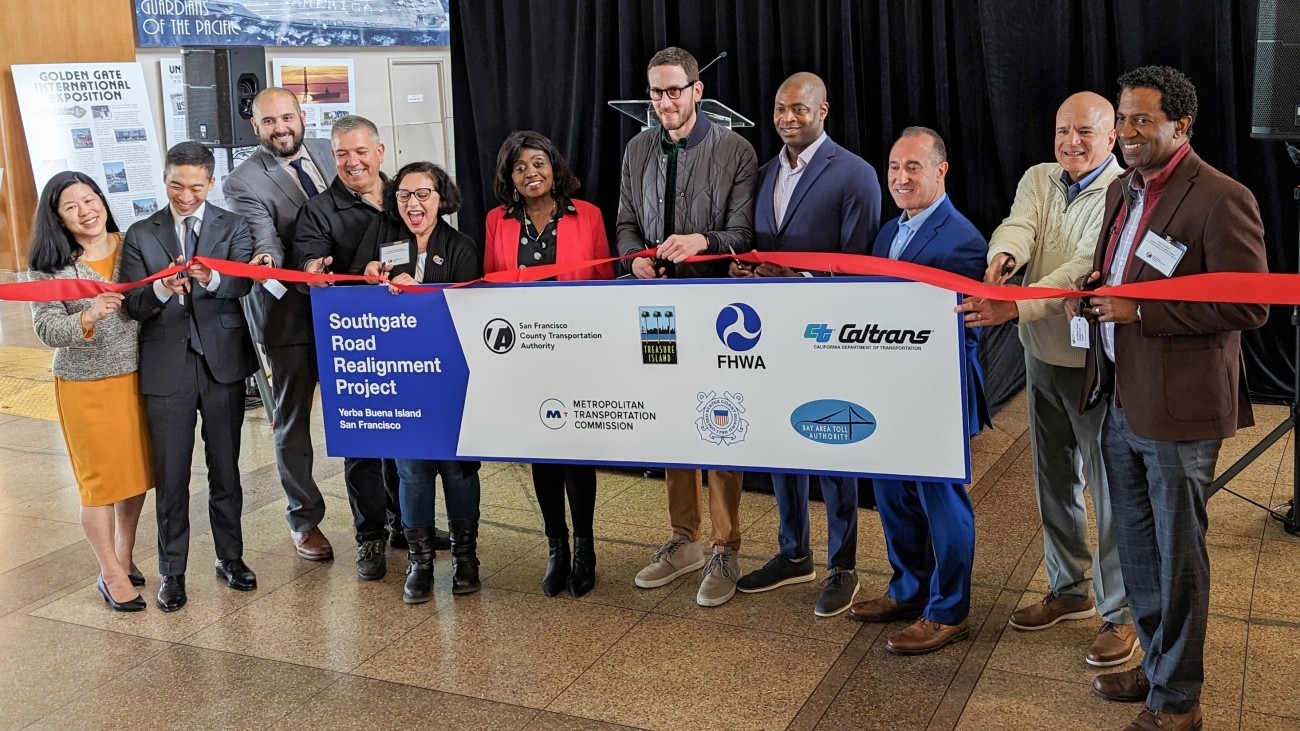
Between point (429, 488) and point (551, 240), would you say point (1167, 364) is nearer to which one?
point (551, 240)

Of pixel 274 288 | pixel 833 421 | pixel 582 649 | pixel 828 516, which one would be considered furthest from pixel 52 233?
pixel 828 516

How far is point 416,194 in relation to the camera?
12.4 ft

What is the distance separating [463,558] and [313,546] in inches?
29.9

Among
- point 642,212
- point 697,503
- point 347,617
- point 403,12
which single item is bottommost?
point 347,617

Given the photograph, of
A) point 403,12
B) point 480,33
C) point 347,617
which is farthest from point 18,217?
point 347,617

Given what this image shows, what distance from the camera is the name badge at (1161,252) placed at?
2.57 meters

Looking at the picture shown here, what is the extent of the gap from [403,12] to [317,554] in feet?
28.7

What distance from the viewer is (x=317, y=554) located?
14.5ft

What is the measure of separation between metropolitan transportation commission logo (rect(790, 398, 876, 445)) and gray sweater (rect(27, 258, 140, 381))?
7.26 feet

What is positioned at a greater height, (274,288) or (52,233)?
(52,233)

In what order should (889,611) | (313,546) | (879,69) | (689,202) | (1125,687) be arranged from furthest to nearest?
1. (879,69)
2. (313,546)
3. (689,202)
4. (889,611)
5. (1125,687)

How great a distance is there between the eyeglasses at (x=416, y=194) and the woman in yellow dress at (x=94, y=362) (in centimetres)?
96

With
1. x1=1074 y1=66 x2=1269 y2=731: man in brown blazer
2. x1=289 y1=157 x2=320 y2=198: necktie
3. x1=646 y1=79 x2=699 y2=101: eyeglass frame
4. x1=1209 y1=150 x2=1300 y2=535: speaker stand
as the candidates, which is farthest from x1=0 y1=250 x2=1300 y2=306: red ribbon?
x1=1209 y1=150 x2=1300 y2=535: speaker stand

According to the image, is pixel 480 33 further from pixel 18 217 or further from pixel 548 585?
pixel 18 217
